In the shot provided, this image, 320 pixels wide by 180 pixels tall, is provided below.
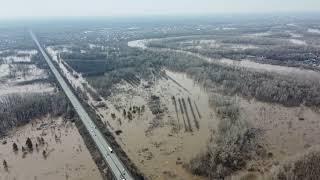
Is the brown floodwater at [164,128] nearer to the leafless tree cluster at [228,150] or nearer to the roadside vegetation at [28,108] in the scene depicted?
the leafless tree cluster at [228,150]

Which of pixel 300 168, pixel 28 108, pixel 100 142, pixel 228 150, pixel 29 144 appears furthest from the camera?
pixel 28 108

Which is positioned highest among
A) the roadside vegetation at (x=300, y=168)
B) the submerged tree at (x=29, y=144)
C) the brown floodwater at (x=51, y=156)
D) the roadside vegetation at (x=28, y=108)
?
the roadside vegetation at (x=28, y=108)

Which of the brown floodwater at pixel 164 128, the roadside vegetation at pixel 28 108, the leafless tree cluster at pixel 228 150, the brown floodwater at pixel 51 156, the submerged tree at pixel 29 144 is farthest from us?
the roadside vegetation at pixel 28 108

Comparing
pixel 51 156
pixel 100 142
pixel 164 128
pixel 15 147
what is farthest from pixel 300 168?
pixel 15 147

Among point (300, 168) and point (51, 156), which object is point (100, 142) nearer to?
point (51, 156)

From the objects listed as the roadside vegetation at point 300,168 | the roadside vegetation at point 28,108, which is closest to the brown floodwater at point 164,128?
the roadside vegetation at point 28,108

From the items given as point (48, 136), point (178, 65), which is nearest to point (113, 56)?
point (178, 65)

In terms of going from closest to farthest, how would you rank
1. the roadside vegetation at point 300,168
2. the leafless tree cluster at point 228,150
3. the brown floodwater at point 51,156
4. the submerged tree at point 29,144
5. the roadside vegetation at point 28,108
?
the roadside vegetation at point 300,168, the leafless tree cluster at point 228,150, the brown floodwater at point 51,156, the submerged tree at point 29,144, the roadside vegetation at point 28,108

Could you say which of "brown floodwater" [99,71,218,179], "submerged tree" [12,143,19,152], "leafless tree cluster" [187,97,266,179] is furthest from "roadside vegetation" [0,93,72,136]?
"leafless tree cluster" [187,97,266,179]
